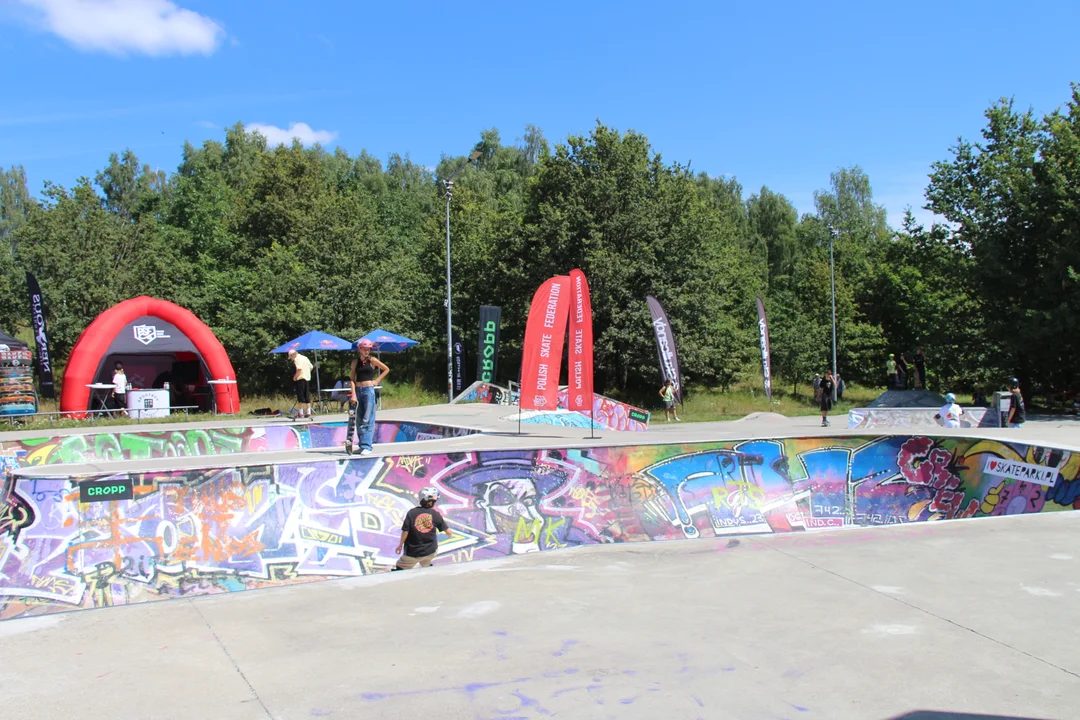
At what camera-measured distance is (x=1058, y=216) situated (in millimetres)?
26156

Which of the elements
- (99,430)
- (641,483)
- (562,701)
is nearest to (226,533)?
(641,483)

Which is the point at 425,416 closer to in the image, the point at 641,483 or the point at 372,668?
the point at 641,483

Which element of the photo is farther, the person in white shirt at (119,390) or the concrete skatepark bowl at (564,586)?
the person in white shirt at (119,390)

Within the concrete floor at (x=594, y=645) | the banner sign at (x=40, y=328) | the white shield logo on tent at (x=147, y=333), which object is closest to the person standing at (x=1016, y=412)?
the concrete floor at (x=594, y=645)

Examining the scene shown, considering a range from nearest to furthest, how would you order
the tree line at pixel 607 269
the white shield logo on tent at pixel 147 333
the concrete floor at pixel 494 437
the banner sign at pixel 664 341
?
the concrete floor at pixel 494 437
the white shield logo on tent at pixel 147 333
the banner sign at pixel 664 341
the tree line at pixel 607 269

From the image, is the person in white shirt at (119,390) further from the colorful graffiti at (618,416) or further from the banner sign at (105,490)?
the banner sign at (105,490)

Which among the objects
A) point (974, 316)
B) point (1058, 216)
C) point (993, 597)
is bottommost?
point (993, 597)

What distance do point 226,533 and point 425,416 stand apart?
34.5ft

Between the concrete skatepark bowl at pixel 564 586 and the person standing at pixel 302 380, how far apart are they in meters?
5.23

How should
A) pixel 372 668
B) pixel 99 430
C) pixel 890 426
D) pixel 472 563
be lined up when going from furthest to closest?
pixel 890 426 → pixel 99 430 → pixel 472 563 → pixel 372 668

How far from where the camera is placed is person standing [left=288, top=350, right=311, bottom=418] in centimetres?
1647

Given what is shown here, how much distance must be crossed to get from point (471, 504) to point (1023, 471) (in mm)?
8219

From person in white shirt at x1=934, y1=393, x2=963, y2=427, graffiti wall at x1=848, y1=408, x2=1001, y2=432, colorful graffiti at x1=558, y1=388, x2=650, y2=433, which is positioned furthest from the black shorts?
person in white shirt at x1=934, y1=393, x2=963, y2=427

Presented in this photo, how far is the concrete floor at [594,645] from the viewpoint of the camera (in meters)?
4.03
